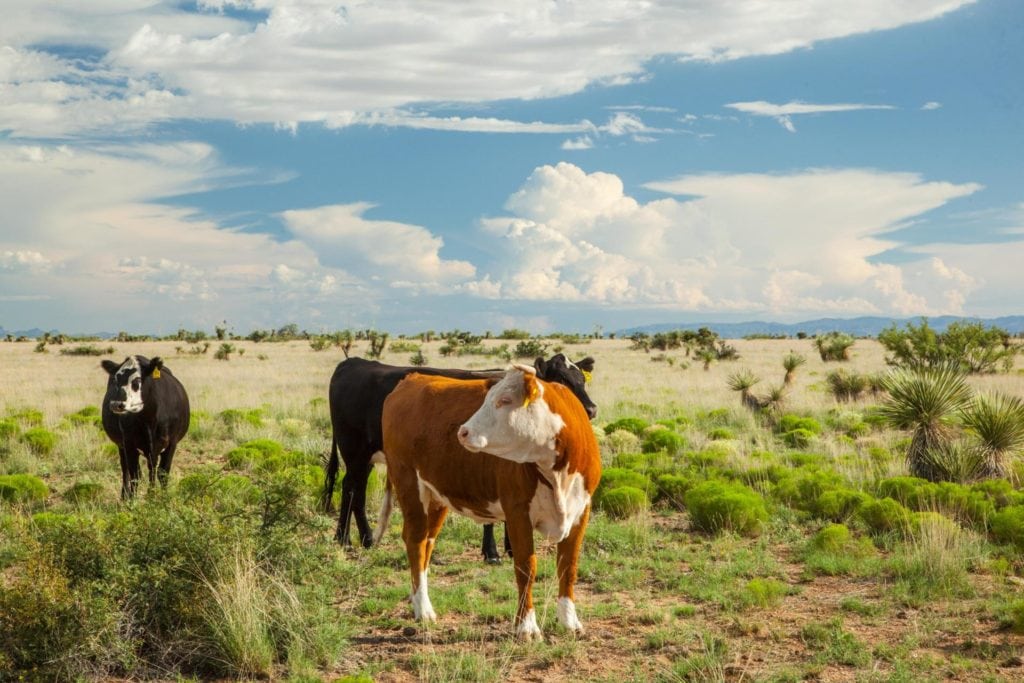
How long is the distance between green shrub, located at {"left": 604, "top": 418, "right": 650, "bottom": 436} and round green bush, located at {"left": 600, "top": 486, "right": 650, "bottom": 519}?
19.9 ft

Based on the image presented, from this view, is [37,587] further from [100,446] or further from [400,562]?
[100,446]

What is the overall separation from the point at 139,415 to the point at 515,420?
7.97 meters

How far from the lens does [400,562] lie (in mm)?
9820

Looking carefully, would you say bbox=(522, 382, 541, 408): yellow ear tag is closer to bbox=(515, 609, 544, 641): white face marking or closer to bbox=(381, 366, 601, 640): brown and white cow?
A: bbox=(381, 366, 601, 640): brown and white cow

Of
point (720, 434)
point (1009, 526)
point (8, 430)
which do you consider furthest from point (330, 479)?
point (720, 434)

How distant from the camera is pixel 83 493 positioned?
12.2 meters

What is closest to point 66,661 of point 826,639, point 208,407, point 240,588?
point 240,588

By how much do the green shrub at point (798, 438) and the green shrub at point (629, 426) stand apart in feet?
9.73

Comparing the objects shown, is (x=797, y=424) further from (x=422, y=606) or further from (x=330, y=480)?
(x=422, y=606)

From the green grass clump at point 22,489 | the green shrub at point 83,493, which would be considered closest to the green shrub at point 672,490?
the green shrub at point 83,493

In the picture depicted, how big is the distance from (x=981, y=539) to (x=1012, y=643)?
3.13 metres

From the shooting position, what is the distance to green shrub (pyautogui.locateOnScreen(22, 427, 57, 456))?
51.0 ft

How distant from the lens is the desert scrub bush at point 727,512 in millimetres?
10914

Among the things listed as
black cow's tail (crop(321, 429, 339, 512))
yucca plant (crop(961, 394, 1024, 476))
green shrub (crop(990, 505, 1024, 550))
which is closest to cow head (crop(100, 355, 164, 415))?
black cow's tail (crop(321, 429, 339, 512))
